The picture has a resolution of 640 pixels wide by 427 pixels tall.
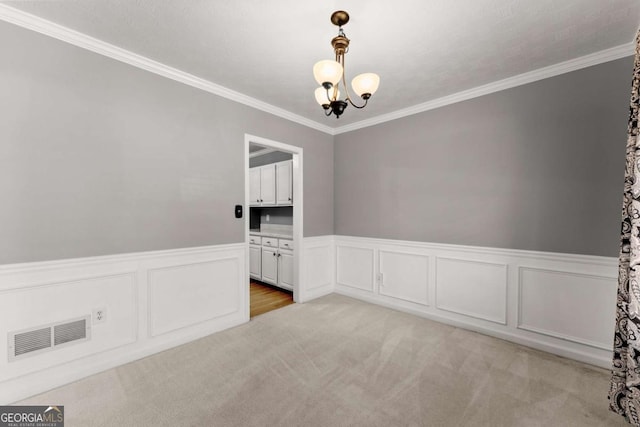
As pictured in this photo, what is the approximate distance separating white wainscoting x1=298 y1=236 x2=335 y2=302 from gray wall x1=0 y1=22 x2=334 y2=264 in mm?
1204

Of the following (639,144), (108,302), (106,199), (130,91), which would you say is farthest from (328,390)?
(130,91)

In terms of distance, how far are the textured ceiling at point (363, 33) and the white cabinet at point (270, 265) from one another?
2665 mm

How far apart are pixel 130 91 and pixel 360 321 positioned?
3248 mm

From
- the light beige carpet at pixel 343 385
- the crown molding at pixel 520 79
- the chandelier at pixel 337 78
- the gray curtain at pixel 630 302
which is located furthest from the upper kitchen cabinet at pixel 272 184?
the gray curtain at pixel 630 302

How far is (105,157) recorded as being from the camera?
220cm

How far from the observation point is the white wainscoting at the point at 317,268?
3906mm

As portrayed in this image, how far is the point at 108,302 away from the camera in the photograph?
7.31ft

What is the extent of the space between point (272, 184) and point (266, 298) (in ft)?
6.27

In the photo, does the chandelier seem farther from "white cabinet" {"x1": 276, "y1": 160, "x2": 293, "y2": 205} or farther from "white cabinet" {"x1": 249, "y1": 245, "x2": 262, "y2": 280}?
"white cabinet" {"x1": 249, "y1": 245, "x2": 262, "y2": 280}

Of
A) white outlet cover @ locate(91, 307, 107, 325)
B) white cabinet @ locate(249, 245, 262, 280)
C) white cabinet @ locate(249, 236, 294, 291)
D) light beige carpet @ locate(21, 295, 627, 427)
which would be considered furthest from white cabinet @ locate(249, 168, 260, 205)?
white outlet cover @ locate(91, 307, 107, 325)

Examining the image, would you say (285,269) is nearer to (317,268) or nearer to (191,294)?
(317,268)

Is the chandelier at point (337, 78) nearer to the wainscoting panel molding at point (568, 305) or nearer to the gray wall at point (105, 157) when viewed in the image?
the gray wall at point (105, 157)

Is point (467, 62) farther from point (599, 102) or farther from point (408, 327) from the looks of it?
point (408, 327)

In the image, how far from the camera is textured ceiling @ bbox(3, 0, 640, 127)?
5.82ft
